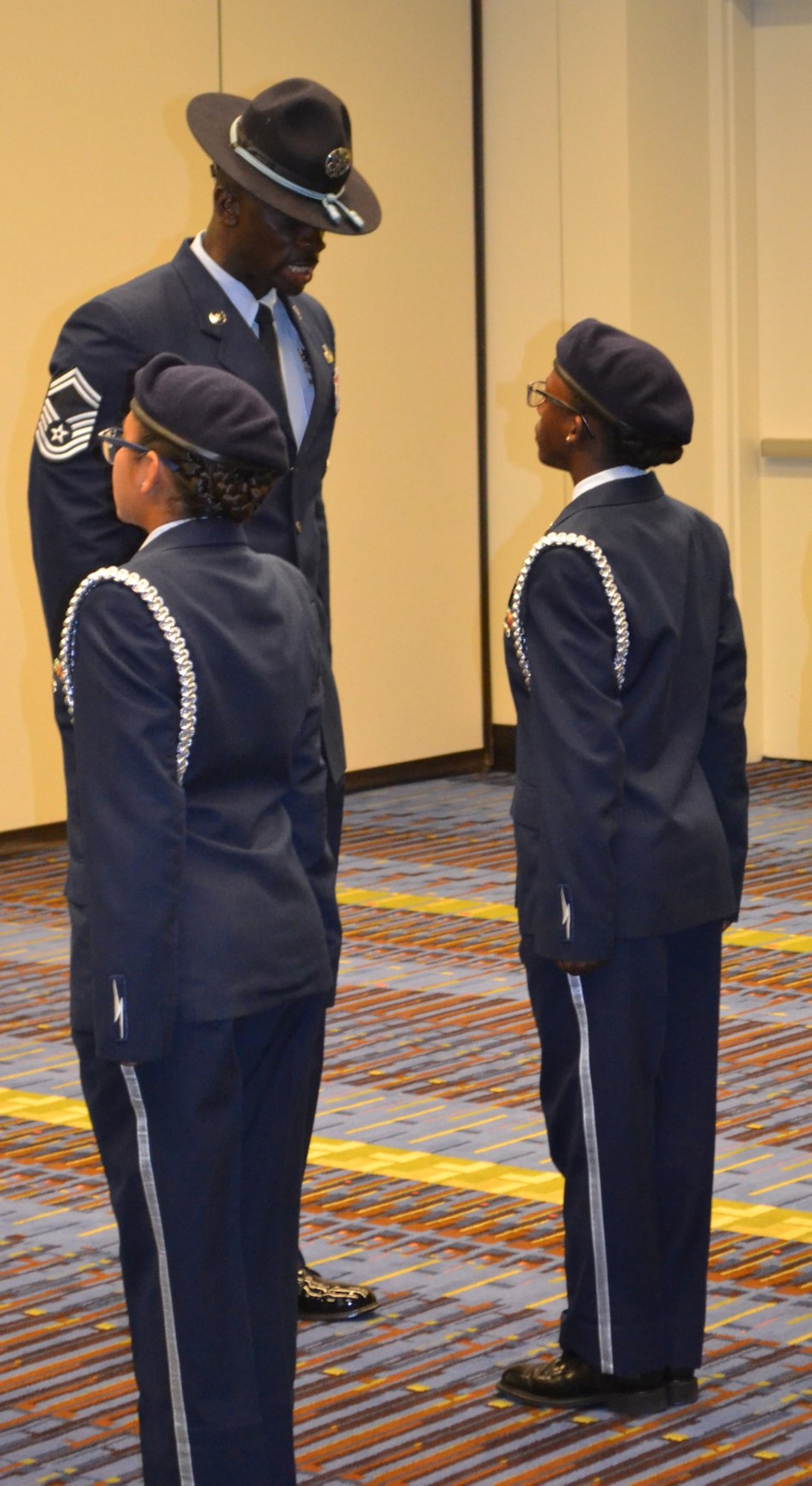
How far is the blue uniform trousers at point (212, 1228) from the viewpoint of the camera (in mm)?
2277

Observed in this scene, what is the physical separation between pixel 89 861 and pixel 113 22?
18.3 feet

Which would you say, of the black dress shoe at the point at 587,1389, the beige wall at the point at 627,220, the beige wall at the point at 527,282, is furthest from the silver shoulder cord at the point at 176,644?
the beige wall at the point at 627,220

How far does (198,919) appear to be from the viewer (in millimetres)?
2254

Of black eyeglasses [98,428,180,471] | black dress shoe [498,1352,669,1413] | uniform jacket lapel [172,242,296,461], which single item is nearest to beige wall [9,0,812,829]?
uniform jacket lapel [172,242,296,461]

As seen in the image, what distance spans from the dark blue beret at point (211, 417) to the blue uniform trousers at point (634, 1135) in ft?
2.74

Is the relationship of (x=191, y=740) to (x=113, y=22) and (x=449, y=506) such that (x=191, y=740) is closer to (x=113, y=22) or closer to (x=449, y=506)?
(x=113, y=22)

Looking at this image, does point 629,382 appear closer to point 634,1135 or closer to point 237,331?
point 237,331

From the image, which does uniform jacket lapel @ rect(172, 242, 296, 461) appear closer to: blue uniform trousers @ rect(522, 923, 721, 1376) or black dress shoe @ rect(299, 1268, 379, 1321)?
blue uniform trousers @ rect(522, 923, 721, 1376)

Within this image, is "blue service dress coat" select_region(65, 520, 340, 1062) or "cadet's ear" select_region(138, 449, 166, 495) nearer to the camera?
"blue service dress coat" select_region(65, 520, 340, 1062)

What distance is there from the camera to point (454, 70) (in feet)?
27.7

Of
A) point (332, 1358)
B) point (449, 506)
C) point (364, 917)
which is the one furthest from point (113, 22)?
point (332, 1358)

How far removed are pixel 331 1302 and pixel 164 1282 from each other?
3.42 ft

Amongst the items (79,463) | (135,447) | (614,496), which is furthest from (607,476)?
(135,447)

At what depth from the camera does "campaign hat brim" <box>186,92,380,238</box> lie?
2.78m
